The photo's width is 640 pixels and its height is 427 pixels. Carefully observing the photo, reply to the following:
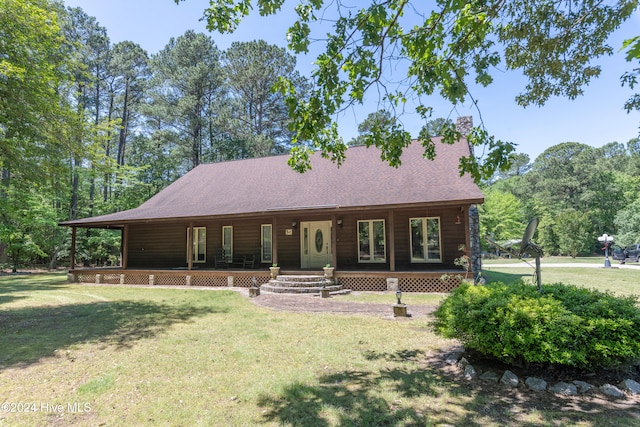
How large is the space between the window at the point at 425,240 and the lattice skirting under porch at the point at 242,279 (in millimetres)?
1954

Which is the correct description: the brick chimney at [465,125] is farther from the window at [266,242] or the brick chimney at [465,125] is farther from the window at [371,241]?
the window at [266,242]

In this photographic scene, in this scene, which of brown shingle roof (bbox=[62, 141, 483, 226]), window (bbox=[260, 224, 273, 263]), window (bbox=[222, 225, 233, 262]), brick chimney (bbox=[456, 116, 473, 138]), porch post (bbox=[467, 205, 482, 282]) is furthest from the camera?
window (bbox=[222, 225, 233, 262])

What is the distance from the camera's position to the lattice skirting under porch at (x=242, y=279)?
1040cm

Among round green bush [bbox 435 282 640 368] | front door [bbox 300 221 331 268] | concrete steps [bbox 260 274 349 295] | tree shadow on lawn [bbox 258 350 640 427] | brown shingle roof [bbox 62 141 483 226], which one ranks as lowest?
tree shadow on lawn [bbox 258 350 640 427]

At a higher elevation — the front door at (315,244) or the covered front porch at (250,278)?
the front door at (315,244)

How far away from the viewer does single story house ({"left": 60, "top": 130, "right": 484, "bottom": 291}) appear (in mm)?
10977

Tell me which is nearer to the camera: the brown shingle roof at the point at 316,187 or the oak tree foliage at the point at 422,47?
the oak tree foliage at the point at 422,47

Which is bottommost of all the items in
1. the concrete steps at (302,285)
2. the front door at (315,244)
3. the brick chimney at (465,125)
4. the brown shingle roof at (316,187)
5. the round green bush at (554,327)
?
the concrete steps at (302,285)

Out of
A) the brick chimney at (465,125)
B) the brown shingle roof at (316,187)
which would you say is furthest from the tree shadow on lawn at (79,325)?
the brick chimney at (465,125)

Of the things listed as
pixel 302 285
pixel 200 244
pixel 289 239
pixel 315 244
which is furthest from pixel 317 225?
pixel 200 244

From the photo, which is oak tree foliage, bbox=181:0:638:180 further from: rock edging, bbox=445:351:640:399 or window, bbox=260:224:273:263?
window, bbox=260:224:273:263

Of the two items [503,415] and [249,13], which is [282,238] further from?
[503,415]

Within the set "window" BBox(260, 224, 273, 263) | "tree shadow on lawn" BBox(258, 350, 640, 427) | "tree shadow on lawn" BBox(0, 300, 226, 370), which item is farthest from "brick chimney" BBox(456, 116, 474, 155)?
"tree shadow on lawn" BBox(258, 350, 640, 427)

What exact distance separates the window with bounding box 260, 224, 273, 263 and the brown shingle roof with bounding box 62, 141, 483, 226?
1.45m
